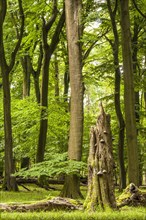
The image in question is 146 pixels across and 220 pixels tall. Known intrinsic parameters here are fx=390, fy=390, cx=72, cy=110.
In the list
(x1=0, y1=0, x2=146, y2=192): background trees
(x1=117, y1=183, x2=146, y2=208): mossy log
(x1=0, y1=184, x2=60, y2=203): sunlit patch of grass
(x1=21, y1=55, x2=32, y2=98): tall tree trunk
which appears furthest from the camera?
(x1=21, y1=55, x2=32, y2=98): tall tree trunk

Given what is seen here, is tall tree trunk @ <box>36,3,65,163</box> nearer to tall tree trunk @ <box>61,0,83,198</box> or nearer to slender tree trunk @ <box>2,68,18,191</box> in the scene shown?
slender tree trunk @ <box>2,68,18,191</box>

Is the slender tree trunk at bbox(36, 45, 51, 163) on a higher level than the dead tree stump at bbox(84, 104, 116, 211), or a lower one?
higher

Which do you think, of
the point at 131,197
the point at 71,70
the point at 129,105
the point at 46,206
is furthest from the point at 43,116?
the point at 46,206

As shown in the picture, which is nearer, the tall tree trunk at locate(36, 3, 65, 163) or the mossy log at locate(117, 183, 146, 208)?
the mossy log at locate(117, 183, 146, 208)

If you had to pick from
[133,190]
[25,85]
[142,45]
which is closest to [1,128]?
[25,85]

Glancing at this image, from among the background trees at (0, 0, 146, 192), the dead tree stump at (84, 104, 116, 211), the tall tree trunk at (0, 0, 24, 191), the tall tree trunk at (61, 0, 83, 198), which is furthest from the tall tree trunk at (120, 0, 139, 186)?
the tall tree trunk at (0, 0, 24, 191)

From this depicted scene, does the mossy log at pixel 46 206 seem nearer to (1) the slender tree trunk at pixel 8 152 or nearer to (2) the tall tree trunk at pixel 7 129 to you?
(1) the slender tree trunk at pixel 8 152

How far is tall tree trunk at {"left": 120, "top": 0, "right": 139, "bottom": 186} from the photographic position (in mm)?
13422

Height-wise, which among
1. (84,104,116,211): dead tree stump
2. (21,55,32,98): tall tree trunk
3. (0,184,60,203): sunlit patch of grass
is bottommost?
(0,184,60,203): sunlit patch of grass

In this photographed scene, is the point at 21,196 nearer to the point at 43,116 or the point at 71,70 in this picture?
the point at 71,70

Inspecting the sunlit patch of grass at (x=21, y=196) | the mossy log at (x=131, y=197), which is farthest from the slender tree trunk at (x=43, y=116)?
the mossy log at (x=131, y=197)

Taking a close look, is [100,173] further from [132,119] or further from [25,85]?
[25,85]

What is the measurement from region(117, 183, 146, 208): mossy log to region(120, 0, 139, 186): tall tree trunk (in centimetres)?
327

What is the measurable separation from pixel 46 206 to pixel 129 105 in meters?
6.16
